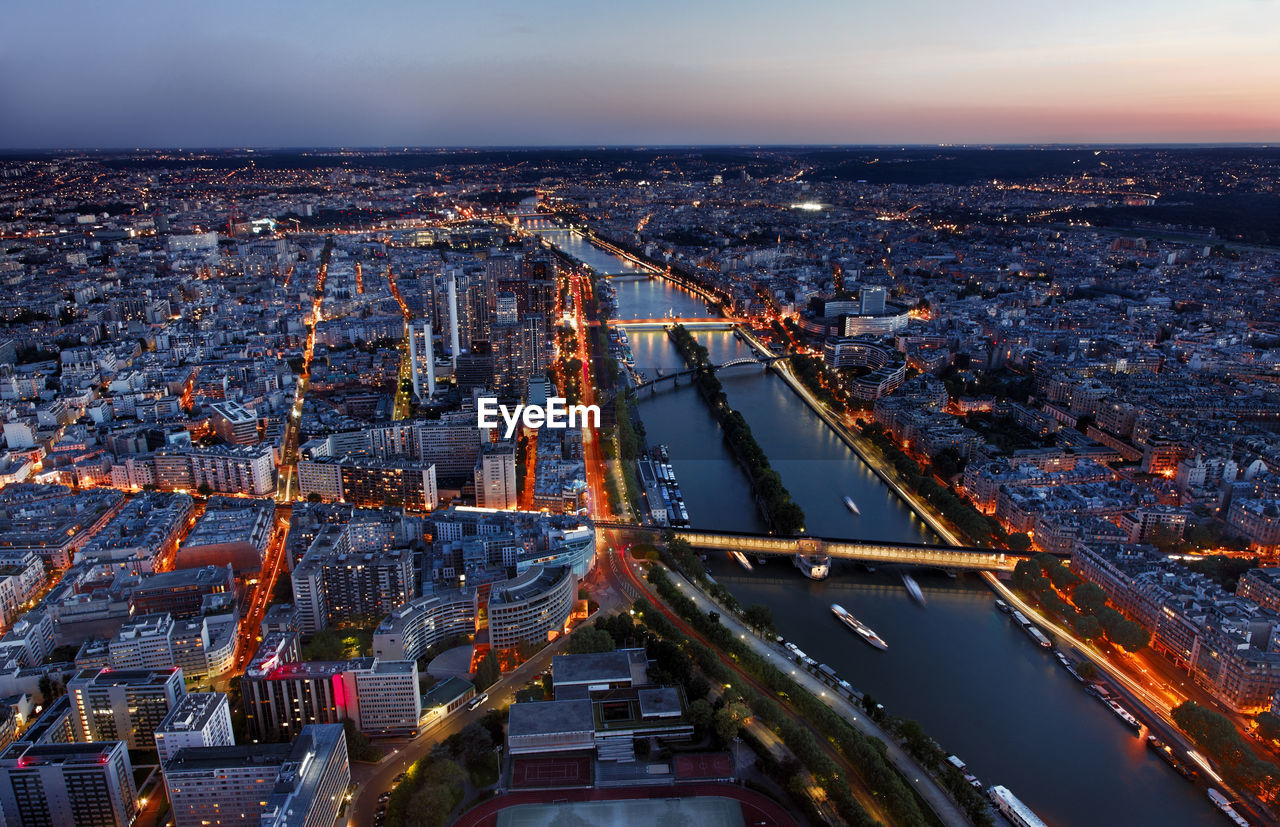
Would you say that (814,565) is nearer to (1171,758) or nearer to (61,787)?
(1171,758)

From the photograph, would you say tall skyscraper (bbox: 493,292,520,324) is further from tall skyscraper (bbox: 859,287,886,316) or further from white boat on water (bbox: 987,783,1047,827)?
white boat on water (bbox: 987,783,1047,827)

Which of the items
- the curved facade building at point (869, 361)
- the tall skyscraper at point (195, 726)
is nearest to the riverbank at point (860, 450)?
the curved facade building at point (869, 361)

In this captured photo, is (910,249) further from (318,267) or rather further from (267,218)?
(267,218)

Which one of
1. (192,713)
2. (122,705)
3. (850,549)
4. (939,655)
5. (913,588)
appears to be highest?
(192,713)

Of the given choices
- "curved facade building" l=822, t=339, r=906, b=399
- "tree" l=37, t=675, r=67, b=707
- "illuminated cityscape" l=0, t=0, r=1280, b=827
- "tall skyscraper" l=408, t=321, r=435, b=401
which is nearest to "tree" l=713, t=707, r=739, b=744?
"illuminated cityscape" l=0, t=0, r=1280, b=827

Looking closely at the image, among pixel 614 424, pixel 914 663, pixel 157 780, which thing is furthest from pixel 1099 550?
pixel 157 780

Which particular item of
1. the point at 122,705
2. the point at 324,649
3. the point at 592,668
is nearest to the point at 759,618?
the point at 592,668
